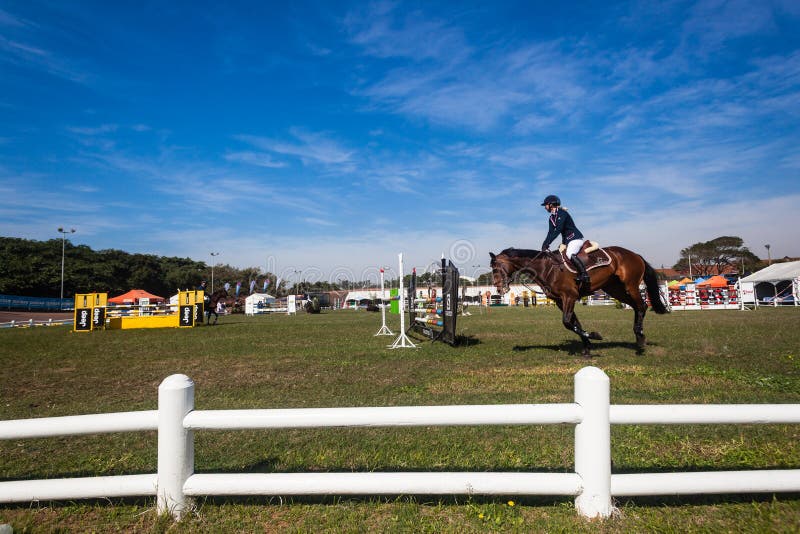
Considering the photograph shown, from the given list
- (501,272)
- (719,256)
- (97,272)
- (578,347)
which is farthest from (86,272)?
(719,256)

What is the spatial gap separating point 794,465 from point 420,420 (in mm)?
2862

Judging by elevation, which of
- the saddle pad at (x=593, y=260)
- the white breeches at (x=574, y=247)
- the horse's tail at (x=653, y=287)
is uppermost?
the white breeches at (x=574, y=247)

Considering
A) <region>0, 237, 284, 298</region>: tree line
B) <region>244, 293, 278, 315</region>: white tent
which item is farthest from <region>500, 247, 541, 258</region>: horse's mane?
<region>0, 237, 284, 298</region>: tree line

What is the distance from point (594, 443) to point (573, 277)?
23.3 ft

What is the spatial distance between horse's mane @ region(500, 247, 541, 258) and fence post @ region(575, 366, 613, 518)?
7337mm

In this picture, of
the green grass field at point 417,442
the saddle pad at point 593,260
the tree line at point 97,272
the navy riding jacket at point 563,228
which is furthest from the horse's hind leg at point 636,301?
the tree line at point 97,272

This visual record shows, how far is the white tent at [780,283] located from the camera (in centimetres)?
3115

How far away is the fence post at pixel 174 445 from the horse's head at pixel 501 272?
7.70 metres

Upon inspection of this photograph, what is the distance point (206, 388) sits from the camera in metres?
6.57

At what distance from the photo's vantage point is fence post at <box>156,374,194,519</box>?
2.54 metres

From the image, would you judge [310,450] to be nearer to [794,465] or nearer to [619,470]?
[619,470]

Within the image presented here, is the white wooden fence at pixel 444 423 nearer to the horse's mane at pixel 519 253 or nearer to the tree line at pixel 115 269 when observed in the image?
the horse's mane at pixel 519 253

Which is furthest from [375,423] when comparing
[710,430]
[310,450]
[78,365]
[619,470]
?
[78,365]

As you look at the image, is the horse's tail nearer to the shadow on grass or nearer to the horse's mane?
the shadow on grass
